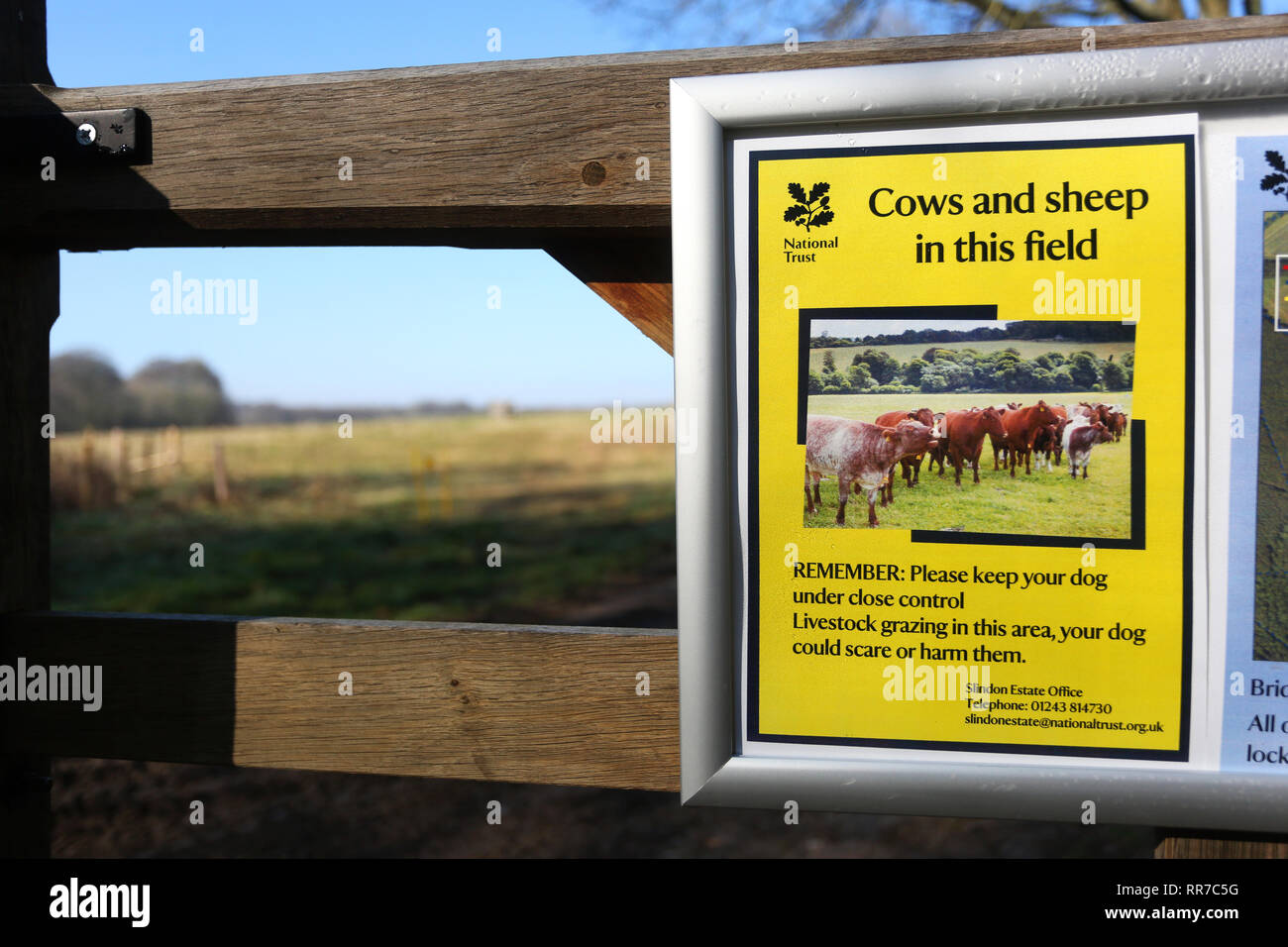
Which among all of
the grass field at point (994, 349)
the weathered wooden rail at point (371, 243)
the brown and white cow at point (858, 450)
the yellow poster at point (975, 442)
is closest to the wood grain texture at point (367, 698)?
the weathered wooden rail at point (371, 243)

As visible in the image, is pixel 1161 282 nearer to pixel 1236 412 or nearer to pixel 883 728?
pixel 1236 412

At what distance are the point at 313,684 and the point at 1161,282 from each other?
5.17ft

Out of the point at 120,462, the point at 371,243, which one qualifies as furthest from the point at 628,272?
the point at 120,462

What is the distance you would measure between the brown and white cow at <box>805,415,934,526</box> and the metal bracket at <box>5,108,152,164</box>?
1315 millimetres

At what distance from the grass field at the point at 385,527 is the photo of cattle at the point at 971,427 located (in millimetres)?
5577

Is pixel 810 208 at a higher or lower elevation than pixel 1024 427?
higher

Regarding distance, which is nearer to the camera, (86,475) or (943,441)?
(943,441)

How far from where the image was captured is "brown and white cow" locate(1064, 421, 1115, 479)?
131cm

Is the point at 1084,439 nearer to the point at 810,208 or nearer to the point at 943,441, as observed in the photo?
the point at 943,441

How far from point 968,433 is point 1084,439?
0.55 feet

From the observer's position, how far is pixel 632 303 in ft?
5.29

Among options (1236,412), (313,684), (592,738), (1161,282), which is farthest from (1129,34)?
(313,684)

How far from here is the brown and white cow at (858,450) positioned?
1364mm

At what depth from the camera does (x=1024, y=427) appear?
1.32 m
